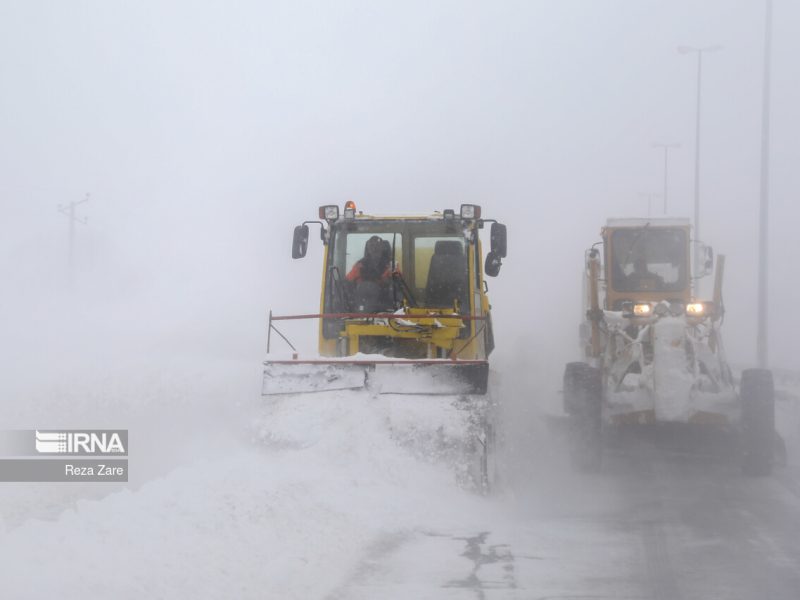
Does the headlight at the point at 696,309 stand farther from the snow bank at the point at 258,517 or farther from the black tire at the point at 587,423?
the snow bank at the point at 258,517

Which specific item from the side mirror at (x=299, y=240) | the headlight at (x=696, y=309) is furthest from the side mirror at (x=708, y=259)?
the side mirror at (x=299, y=240)

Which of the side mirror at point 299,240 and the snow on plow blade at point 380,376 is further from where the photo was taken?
the side mirror at point 299,240

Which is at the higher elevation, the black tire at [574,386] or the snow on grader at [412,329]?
the snow on grader at [412,329]

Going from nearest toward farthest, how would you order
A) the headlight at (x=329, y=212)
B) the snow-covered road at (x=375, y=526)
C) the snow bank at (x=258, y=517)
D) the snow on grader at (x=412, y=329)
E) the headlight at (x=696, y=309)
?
1. the snow bank at (x=258, y=517)
2. the snow-covered road at (x=375, y=526)
3. the snow on grader at (x=412, y=329)
4. the headlight at (x=329, y=212)
5. the headlight at (x=696, y=309)

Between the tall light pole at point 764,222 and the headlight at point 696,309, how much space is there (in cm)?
1215

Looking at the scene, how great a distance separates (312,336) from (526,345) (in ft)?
29.5

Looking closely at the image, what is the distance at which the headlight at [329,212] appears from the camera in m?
12.4

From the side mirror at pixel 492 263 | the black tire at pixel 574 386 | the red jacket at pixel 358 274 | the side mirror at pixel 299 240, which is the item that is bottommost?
the black tire at pixel 574 386

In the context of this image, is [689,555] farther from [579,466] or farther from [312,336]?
[312,336]

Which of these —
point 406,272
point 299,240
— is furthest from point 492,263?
point 299,240

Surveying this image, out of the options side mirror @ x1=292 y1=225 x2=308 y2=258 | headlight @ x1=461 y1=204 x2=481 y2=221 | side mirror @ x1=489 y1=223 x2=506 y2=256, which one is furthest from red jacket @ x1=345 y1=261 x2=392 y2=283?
side mirror @ x1=489 y1=223 x2=506 y2=256

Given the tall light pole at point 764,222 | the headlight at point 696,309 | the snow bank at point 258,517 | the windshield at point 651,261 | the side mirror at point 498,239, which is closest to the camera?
the snow bank at point 258,517

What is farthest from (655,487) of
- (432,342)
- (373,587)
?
(373,587)

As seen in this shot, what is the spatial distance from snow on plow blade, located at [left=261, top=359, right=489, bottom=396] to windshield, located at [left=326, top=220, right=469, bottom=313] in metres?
1.60
